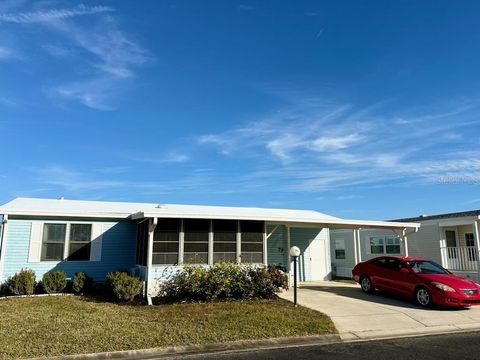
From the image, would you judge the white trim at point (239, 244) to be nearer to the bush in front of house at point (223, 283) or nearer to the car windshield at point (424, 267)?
the bush in front of house at point (223, 283)

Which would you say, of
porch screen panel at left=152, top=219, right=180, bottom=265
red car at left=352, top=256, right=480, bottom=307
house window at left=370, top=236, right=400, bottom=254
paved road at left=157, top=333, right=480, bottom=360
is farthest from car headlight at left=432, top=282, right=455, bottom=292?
house window at left=370, top=236, right=400, bottom=254

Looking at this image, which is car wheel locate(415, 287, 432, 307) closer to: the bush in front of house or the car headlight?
the car headlight

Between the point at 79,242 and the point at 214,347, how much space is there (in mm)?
9274

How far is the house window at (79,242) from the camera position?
596 inches

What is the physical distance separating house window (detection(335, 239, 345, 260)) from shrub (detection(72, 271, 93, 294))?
52.5ft

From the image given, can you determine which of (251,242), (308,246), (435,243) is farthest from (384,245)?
(251,242)

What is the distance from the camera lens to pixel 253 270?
13.6 meters

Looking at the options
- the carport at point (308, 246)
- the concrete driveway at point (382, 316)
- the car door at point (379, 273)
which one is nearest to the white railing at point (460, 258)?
Result: the carport at point (308, 246)

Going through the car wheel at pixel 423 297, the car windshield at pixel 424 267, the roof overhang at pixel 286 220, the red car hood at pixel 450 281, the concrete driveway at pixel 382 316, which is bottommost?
the concrete driveway at pixel 382 316

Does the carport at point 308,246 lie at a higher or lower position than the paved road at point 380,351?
higher

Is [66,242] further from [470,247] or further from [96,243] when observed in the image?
[470,247]

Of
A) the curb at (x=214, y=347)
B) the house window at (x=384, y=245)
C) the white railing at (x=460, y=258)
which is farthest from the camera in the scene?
the house window at (x=384, y=245)

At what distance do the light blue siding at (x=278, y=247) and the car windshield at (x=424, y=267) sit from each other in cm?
691

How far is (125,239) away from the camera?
631 inches
